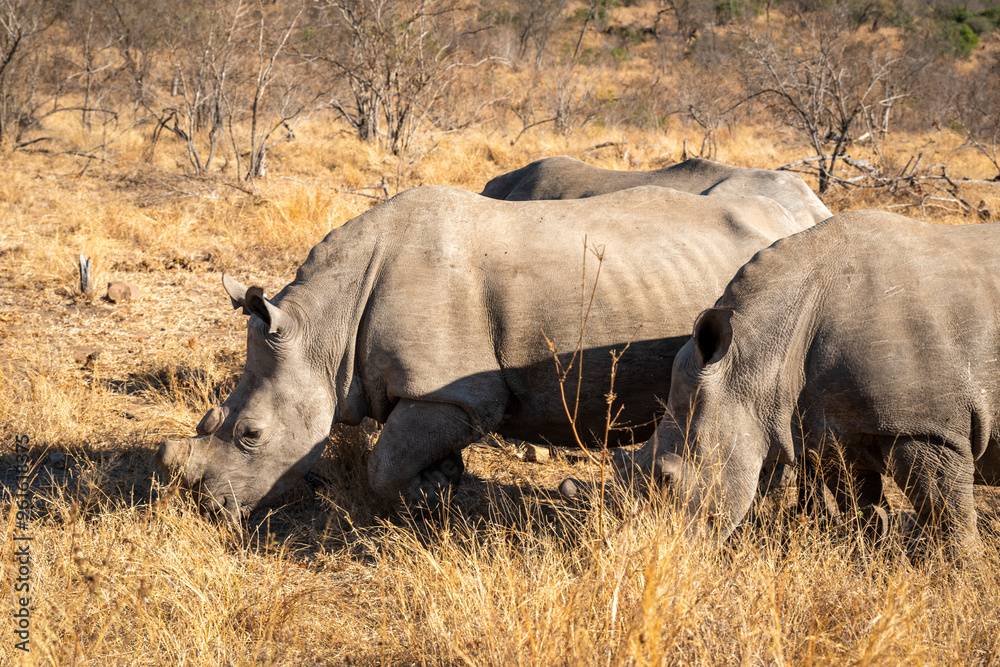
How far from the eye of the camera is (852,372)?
3.04 metres

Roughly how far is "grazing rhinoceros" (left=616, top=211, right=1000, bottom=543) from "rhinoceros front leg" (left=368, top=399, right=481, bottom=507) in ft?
2.75

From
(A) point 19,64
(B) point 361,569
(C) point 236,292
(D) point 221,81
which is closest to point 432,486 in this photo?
(B) point 361,569

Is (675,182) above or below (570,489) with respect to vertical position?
above

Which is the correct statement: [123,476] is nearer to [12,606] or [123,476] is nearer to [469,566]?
[12,606]

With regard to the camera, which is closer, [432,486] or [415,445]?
[415,445]

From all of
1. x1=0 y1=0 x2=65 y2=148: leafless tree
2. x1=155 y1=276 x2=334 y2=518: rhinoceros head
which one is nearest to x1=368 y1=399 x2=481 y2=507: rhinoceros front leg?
x1=155 y1=276 x2=334 y2=518: rhinoceros head

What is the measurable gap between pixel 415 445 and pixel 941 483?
203 centimetres

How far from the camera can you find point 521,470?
15.9ft

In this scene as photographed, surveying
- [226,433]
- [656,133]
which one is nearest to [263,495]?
[226,433]

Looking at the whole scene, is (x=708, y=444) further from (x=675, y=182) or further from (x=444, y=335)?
(x=675, y=182)

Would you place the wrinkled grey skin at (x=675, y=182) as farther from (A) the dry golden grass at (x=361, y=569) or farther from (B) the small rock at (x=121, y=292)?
(B) the small rock at (x=121, y=292)

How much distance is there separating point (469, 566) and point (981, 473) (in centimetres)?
195

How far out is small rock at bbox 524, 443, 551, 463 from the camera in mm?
4980

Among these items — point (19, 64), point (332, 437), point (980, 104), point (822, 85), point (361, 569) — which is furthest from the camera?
point (980, 104)
